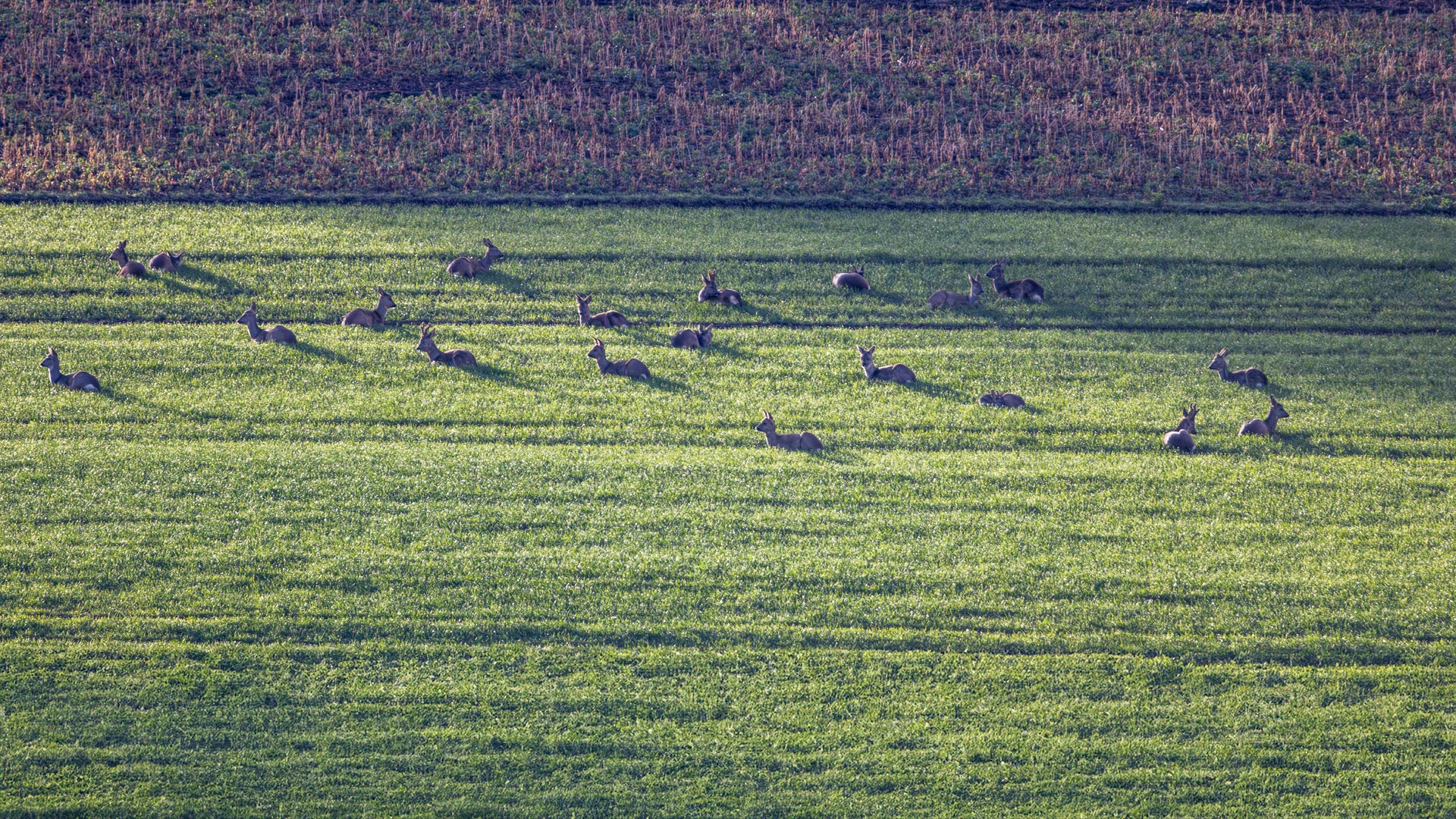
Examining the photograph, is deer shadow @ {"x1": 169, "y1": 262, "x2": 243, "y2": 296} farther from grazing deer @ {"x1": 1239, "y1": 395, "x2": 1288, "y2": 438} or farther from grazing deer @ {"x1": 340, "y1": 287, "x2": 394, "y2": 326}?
grazing deer @ {"x1": 1239, "y1": 395, "x2": 1288, "y2": 438}

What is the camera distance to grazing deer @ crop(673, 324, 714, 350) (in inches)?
908

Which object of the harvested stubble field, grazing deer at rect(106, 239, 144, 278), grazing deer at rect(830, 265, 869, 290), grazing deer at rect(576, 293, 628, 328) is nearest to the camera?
grazing deer at rect(576, 293, 628, 328)

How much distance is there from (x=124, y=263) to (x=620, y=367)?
11025 millimetres

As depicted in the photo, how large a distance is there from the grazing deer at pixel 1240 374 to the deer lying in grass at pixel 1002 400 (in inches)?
162

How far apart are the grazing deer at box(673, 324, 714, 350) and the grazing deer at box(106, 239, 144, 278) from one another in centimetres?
1105

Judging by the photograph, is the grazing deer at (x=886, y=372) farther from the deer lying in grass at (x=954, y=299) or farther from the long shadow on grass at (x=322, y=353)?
the long shadow on grass at (x=322, y=353)

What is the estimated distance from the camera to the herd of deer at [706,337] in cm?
2002

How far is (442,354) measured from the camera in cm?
2189

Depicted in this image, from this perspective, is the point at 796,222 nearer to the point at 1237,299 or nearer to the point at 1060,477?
the point at 1237,299

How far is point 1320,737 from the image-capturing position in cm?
1340

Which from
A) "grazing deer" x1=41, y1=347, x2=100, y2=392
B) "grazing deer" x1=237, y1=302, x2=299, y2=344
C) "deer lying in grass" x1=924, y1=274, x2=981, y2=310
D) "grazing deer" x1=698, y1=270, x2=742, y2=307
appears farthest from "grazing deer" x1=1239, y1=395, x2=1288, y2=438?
"grazing deer" x1=41, y1=347, x2=100, y2=392

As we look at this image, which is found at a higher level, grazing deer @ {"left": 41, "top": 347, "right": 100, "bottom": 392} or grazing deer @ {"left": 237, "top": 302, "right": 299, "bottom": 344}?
grazing deer @ {"left": 237, "top": 302, "right": 299, "bottom": 344}

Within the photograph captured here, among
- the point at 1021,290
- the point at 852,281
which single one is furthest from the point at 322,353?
the point at 1021,290

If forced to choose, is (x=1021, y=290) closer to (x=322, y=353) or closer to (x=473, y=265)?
(x=473, y=265)
